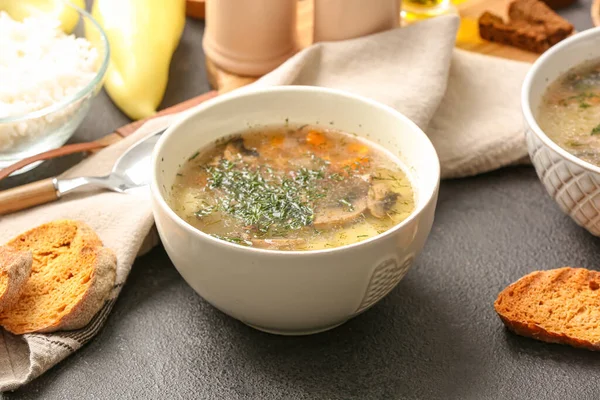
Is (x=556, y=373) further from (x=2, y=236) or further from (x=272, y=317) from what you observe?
(x=2, y=236)

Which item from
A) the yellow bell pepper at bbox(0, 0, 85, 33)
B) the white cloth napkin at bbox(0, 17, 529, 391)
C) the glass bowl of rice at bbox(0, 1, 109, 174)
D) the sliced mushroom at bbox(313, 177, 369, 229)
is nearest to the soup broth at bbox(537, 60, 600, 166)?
the white cloth napkin at bbox(0, 17, 529, 391)

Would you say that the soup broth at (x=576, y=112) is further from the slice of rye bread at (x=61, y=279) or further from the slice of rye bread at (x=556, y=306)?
the slice of rye bread at (x=61, y=279)

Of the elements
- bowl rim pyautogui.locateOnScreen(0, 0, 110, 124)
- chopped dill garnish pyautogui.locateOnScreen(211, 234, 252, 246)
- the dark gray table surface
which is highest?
chopped dill garnish pyautogui.locateOnScreen(211, 234, 252, 246)

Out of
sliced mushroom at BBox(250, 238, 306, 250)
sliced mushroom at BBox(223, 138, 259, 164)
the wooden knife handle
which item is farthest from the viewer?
the wooden knife handle

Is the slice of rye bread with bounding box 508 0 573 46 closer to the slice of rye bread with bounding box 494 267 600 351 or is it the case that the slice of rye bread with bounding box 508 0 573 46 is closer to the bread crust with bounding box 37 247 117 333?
the slice of rye bread with bounding box 494 267 600 351

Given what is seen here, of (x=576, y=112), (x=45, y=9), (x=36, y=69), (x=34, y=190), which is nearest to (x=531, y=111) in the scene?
(x=576, y=112)

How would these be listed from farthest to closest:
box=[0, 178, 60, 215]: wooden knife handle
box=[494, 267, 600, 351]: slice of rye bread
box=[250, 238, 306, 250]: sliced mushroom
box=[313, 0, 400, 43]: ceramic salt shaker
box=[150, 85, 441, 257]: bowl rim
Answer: box=[313, 0, 400, 43]: ceramic salt shaker < box=[0, 178, 60, 215]: wooden knife handle < box=[494, 267, 600, 351]: slice of rye bread < box=[250, 238, 306, 250]: sliced mushroom < box=[150, 85, 441, 257]: bowl rim
